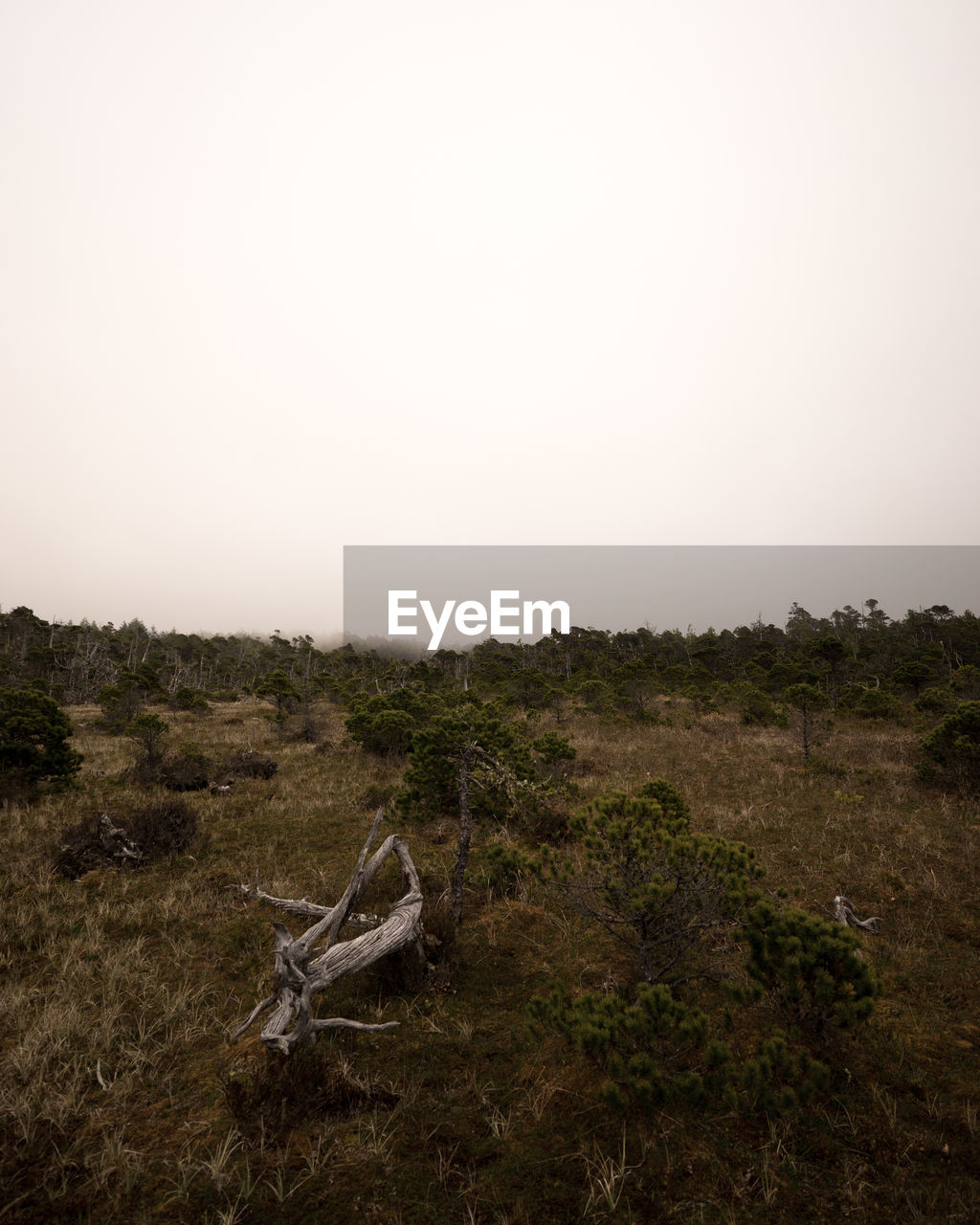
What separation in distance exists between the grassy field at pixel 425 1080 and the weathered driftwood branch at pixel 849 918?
16 centimetres

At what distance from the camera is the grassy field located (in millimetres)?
2980

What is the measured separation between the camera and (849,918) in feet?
19.6

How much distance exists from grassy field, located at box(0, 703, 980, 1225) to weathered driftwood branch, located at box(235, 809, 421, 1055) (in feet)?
1.26

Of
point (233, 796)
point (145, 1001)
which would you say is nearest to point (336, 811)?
Result: point (233, 796)

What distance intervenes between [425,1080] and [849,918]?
5.28 meters

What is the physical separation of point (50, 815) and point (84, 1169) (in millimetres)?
9289

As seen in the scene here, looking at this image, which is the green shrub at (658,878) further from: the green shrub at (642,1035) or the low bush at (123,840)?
the low bush at (123,840)

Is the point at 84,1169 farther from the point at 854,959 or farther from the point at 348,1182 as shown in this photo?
the point at 854,959

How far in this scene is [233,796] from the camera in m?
12.1

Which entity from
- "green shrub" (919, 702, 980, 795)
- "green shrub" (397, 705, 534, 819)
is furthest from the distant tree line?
"green shrub" (919, 702, 980, 795)

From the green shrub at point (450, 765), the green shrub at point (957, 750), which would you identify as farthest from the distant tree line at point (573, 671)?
the green shrub at point (957, 750)

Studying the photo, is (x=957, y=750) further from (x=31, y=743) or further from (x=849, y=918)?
(x=31, y=743)

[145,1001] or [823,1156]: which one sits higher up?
[823,1156]

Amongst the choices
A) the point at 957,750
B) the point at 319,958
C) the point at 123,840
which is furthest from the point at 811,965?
the point at 957,750
